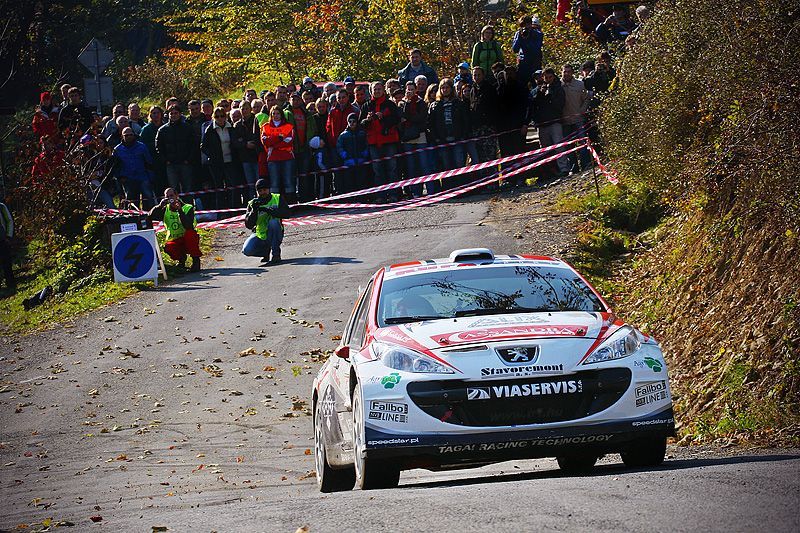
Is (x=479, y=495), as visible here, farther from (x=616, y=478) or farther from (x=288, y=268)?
(x=288, y=268)

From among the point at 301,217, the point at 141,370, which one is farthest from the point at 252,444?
the point at 301,217

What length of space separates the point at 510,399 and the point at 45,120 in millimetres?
22426

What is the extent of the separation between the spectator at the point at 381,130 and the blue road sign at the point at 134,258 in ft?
18.9

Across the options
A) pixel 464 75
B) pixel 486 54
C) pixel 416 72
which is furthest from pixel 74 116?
pixel 486 54

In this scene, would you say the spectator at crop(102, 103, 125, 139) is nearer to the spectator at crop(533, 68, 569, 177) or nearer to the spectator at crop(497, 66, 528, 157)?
the spectator at crop(497, 66, 528, 157)

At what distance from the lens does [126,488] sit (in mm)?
11984

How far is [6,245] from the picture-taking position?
1126 inches

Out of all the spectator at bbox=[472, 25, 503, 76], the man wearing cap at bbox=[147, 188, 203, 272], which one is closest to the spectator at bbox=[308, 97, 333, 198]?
the spectator at bbox=[472, 25, 503, 76]

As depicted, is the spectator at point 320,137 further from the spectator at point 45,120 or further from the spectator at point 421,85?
the spectator at point 45,120

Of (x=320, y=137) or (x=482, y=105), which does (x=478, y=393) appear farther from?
(x=320, y=137)

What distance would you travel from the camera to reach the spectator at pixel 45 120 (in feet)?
94.4

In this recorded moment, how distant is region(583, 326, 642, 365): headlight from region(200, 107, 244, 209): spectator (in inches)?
757

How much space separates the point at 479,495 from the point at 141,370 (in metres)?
10.9

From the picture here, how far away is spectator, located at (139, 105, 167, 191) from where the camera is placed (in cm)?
2772
